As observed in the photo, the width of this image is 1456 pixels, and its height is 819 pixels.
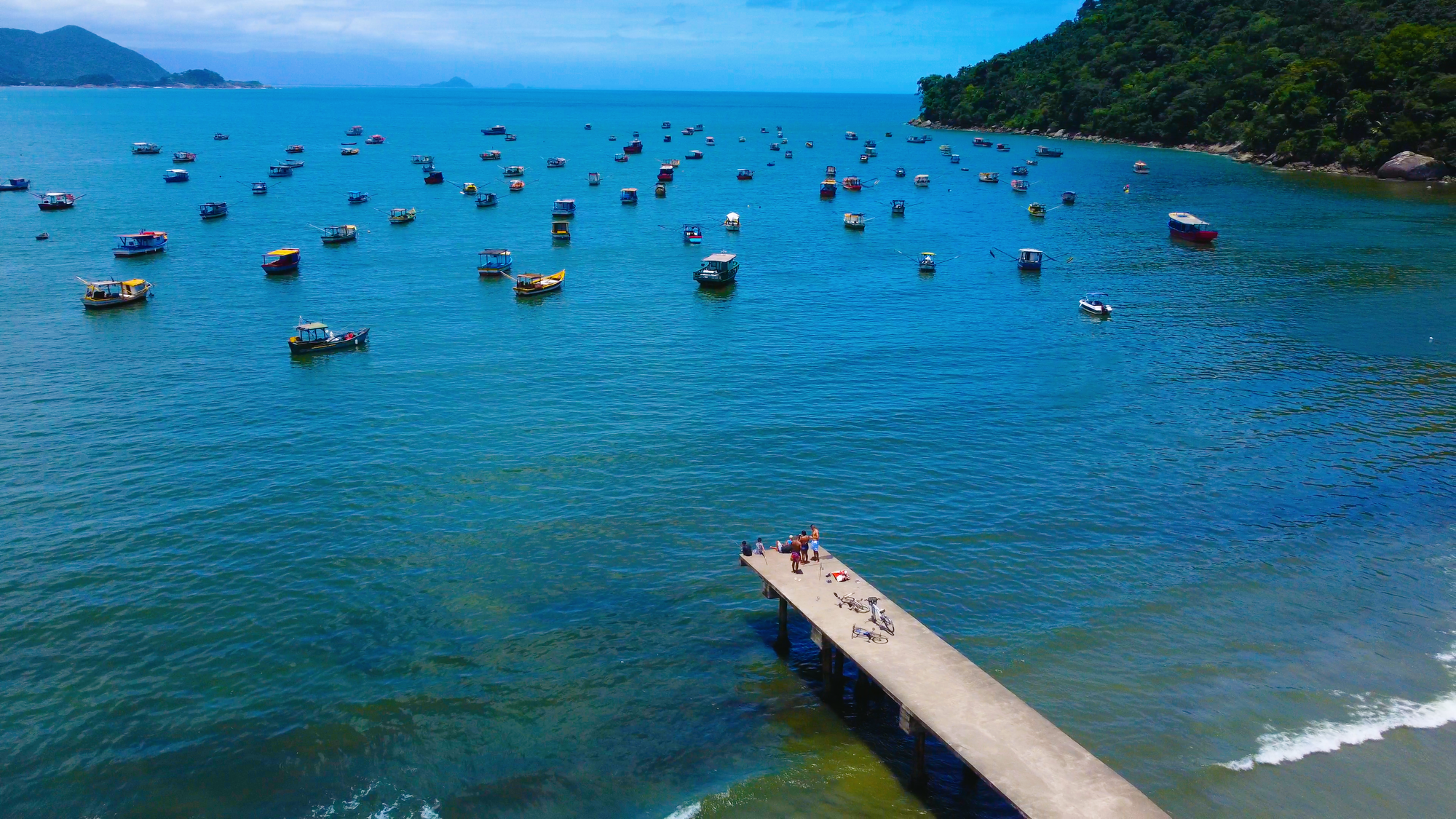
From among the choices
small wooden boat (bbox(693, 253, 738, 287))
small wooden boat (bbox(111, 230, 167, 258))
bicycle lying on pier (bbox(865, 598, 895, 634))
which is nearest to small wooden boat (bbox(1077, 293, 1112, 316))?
small wooden boat (bbox(693, 253, 738, 287))

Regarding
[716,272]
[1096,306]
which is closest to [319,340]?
[716,272]

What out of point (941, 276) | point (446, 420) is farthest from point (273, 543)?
point (941, 276)

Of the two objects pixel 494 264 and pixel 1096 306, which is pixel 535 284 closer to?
pixel 494 264

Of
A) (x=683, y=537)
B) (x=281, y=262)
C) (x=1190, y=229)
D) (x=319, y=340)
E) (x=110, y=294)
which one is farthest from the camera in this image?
(x=1190, y=229)

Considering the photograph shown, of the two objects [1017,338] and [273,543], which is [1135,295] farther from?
[273,543]

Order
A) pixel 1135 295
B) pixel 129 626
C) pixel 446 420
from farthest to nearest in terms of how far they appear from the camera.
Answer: pixel 1135 295 < pixel 446 420 < pixel 129 626

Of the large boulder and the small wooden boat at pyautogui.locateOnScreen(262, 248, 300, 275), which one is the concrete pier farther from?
the large boulder
